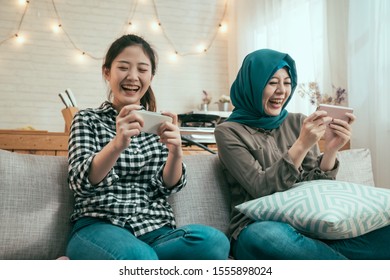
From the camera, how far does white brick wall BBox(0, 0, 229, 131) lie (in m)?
3.65

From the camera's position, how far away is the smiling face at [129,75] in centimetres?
137

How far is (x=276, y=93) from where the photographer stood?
1.56 m

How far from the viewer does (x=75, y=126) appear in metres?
1.29

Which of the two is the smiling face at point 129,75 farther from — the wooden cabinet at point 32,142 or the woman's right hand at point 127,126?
the wooden cabinet at point 32,142

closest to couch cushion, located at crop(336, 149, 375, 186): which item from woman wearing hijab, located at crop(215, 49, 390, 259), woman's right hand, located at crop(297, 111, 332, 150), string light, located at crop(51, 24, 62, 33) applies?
woman wearing hijab, located at crop(215, 49, 390, 259)

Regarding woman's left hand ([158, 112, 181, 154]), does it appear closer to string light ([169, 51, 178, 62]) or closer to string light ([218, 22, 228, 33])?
string light ([169, 51, 178, 62])

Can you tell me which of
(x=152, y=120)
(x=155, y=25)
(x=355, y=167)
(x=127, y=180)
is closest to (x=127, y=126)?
(x=152, y=120)

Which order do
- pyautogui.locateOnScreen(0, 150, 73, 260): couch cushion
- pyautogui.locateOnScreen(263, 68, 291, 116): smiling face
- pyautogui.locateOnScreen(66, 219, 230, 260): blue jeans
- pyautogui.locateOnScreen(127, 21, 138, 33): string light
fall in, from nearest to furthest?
1. pyautogui.locateOnScreen(66, 219, 230, 260): blue jeans
2. pyautogui.locateOnScreen(0, 150, 73, 260): couch cushion
3. pyautogui.locateOnScreen(263, 68, 291, 116): smiling face
4. pyautogui.locateOnScreen(127, 21, 138, 33): string light

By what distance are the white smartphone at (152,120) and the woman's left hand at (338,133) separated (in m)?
0.56

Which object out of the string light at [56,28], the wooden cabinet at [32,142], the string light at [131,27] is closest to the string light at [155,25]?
the string light at [131,27]

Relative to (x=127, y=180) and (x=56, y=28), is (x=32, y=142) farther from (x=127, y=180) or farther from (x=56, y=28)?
(x=56, y=28)

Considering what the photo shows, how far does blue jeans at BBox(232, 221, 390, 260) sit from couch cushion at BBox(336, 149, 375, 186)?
1.58 ft

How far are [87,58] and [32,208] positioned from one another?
274cm

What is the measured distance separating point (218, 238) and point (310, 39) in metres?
2.21
